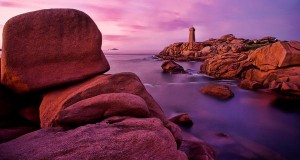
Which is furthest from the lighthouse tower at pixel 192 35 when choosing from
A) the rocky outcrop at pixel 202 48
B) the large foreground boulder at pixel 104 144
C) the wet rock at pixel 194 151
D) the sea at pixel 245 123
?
the large foreground boulder at pixel 104 144

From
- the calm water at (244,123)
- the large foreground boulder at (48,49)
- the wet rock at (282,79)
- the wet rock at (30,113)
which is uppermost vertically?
the large foreground boulder at (48,49)

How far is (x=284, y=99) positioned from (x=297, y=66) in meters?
4.24

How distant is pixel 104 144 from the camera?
317 cm

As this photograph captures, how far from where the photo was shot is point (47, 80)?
6.01m

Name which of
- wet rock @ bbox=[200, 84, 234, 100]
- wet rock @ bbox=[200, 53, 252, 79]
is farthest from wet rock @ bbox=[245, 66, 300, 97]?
wet rock @ bbox=[200, 84, 234, 100]

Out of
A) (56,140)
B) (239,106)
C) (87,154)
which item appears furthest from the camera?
(239,106)

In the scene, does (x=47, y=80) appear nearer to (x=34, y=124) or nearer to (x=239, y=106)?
(x=34, y=124)

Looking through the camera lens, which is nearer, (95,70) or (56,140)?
(56,140)

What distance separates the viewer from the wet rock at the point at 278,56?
58.6ft

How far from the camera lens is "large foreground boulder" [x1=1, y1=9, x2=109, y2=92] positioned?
5.77 m

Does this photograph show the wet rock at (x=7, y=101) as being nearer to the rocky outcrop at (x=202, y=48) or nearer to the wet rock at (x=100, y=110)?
the wet rock at (x=100, y=110)

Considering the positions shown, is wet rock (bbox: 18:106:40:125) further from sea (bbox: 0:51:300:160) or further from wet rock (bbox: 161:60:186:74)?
wet rock (bbox: 161:60:186:74)

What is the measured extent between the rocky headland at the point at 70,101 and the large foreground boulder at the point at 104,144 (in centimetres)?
1

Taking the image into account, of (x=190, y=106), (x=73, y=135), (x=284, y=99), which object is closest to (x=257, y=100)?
(x=284, y=99)
